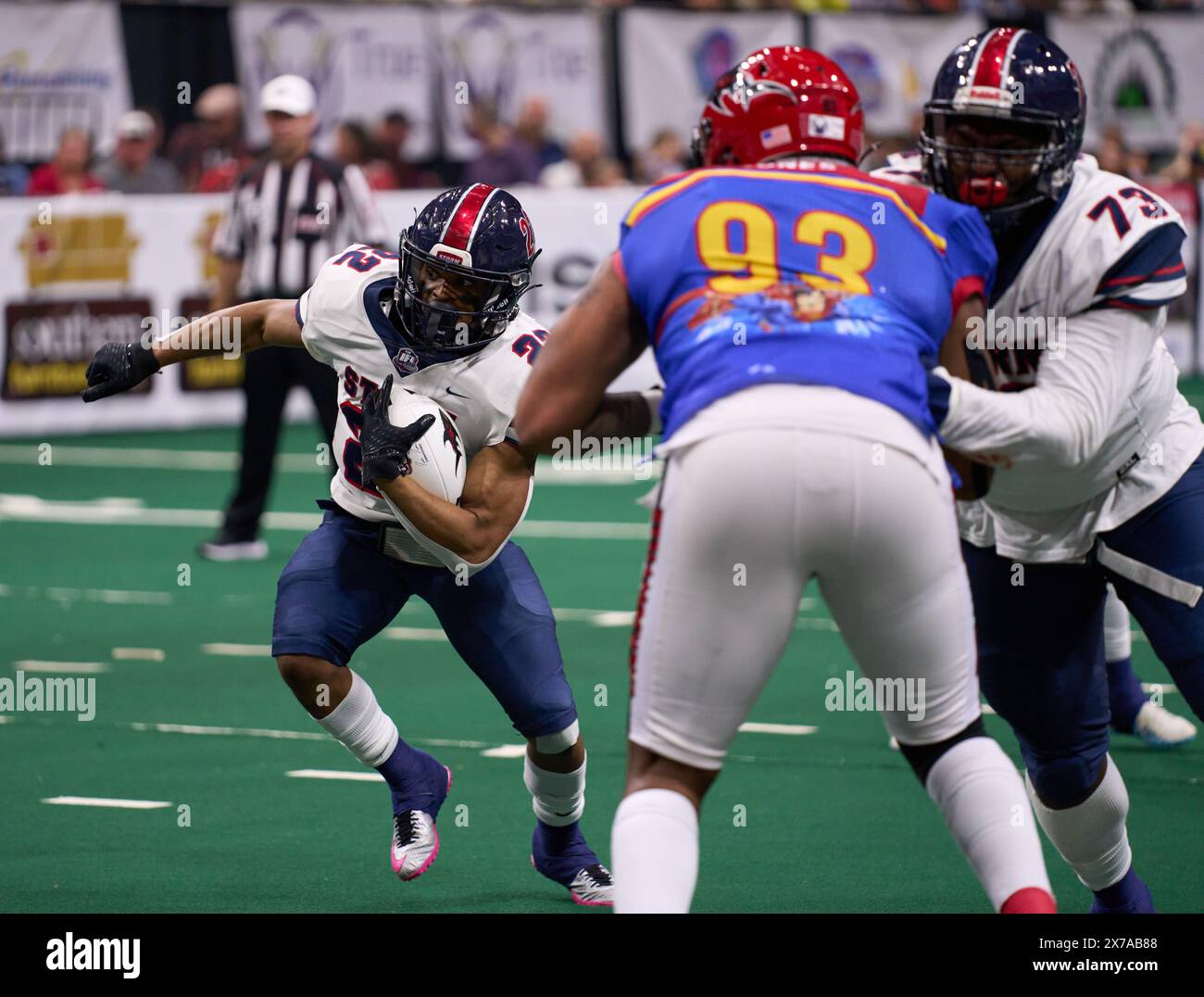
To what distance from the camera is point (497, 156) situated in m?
17.2

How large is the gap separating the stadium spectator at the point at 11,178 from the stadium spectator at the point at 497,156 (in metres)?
3.55

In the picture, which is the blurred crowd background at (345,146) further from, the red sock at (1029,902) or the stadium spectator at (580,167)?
the red sock at (1029,902)

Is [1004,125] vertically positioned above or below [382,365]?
above

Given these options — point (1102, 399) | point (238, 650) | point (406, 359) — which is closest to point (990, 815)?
point (1102, 399)

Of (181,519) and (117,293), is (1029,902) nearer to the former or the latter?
(181,519)

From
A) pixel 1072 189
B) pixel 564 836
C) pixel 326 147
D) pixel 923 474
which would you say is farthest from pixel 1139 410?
pixel 326 147

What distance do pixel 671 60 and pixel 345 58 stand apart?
3.15m

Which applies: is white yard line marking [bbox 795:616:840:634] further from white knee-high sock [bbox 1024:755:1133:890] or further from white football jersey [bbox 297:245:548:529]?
white knee-high sock [bbox 1024:755:1133:890]

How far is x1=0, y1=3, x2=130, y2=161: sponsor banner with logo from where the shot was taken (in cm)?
1588

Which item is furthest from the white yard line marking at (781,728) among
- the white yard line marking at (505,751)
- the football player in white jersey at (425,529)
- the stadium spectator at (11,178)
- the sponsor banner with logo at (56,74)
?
the sponsor banner with logo at (56,74)

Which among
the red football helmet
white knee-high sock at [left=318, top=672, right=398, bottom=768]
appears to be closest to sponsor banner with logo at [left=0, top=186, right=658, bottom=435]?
white knee-high sock at [left=318, top=672, right=398, bottom=768]

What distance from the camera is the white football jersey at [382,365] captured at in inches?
202

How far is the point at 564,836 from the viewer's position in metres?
5.23
